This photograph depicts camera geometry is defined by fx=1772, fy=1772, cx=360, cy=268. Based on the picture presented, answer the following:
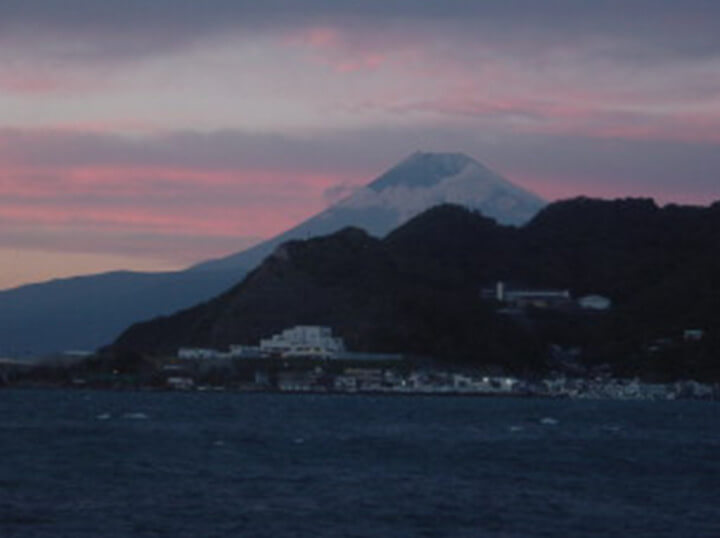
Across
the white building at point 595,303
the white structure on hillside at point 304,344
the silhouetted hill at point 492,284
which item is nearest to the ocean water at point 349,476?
the white structure on hillside at point 304,344

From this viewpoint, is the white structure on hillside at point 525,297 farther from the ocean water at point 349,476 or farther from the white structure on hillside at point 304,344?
the ocean water at point 349,476

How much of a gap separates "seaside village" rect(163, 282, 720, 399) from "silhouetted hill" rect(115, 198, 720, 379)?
4.29 metres

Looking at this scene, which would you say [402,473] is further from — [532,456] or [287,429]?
[287,429]

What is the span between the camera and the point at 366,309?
143 meters

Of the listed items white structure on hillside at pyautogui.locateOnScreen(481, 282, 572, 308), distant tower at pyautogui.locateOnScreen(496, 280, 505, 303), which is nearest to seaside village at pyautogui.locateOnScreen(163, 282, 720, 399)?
white structure on hillside at pyautogui.locateOnScreen(481, 282, 572, 308)

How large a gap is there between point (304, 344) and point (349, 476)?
90.0 metres

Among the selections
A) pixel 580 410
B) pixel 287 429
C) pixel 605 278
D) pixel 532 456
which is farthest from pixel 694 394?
pixel 532 456

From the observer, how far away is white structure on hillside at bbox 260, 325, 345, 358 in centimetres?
13275

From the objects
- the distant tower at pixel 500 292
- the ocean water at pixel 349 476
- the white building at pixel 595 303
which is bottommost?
the ocean water at pixel 349 476

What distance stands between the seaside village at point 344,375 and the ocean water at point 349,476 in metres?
46.3

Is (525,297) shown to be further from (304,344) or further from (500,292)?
(304,344)

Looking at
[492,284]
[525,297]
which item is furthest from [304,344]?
[492,284]

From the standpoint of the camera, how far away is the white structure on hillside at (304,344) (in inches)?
5226

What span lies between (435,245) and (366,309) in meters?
35.2
